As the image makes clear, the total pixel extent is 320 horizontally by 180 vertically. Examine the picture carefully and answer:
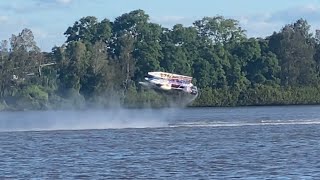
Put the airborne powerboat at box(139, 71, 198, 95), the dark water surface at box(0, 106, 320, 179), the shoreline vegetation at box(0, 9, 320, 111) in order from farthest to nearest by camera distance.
→ 1. the shoreline vegetation at box(0, 9, 320, 111)
2. the airborne powerboat at box(139, 71, 198, 95)
3. the dark water surface at box(0, 106, 320, 179)

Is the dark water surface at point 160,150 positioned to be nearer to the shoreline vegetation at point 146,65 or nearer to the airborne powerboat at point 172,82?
the airborne powerboat at point 172,82

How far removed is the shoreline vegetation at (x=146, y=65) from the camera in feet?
450

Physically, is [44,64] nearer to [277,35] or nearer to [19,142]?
[277,35]

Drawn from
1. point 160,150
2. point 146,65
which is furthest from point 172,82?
point 146,65

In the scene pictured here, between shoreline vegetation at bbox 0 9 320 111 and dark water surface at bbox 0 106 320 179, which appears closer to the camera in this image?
dark water surface at bbox 0 106 320 179

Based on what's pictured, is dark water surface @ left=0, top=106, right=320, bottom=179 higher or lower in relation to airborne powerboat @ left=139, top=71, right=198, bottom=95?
lower

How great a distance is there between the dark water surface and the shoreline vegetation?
45.8m

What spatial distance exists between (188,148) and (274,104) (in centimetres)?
8509

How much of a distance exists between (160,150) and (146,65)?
84872mm

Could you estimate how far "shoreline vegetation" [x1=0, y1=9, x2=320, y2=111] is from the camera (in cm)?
13712

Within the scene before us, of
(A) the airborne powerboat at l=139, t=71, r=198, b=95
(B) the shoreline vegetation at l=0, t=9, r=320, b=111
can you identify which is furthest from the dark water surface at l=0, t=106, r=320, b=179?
(B) the shoreline vegetation at l=0, t=9, r=320, b=111

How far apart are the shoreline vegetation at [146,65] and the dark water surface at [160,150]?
150 feet

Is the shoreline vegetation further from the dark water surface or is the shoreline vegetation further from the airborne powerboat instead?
the dark water surface

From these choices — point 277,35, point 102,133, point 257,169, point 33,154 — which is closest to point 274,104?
point 277,35
